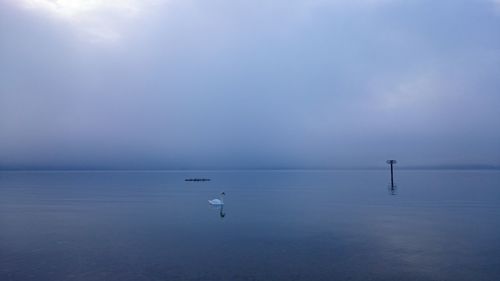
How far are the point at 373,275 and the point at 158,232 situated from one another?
23.3 metres

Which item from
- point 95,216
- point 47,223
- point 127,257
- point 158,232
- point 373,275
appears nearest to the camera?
point 373,275

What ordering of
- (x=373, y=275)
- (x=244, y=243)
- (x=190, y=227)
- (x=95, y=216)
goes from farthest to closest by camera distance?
(x=95, y=216), (x=190, y=227), (x=244, y=243), (x=373, y=275)

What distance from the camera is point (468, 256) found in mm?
28719

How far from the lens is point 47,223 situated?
46.2 meters

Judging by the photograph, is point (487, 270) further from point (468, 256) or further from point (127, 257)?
point (127, 257)

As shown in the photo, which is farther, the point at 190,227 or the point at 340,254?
the point at 190,227

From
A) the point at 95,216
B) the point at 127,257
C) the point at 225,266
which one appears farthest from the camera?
the point at 95,216

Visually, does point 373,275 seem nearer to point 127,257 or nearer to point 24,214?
point 127,257

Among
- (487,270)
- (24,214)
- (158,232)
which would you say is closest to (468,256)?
(487,270)

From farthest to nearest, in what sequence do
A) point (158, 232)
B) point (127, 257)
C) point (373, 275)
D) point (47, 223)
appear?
point (47, 223) → point (158, 232) → point (127, 257) → point (373, 275)

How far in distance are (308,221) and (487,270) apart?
75.7 ft

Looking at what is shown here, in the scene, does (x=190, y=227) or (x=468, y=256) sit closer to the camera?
(x=468, y=256)

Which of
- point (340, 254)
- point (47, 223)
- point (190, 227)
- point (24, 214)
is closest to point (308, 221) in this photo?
point (190, 227)

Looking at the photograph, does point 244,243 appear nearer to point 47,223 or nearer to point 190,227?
point 190,227
